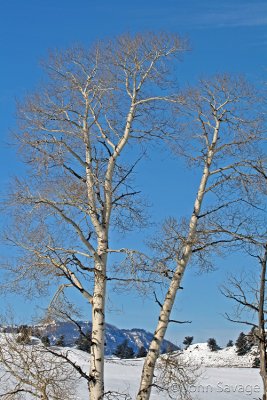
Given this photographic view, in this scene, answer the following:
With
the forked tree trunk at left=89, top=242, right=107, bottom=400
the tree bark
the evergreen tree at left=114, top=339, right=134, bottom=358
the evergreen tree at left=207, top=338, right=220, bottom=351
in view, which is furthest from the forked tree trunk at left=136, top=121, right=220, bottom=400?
the evergreen tree at left=207, top=338, right=220, bottom=351

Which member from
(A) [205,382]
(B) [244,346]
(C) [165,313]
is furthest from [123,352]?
(C) [165,313]

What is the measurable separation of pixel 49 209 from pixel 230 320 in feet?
17.7

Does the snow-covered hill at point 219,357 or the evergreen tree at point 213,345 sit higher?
the evergreen tree at point 213,345

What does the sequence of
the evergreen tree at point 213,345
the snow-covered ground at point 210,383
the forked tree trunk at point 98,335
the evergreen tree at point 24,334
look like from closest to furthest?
the forked tree trunk at point 98,335
the evergreen tree at point 24,334
the snow-covered ground at point 210,383
the evergreen tree at point 213,345

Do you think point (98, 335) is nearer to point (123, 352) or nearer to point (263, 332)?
point (263, 332)

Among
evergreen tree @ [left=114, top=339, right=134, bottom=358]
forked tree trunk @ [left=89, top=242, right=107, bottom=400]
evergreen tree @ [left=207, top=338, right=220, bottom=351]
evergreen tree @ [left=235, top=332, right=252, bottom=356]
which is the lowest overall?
forked tree trunk @ [left=89, top=242, right=107, bottom=400]

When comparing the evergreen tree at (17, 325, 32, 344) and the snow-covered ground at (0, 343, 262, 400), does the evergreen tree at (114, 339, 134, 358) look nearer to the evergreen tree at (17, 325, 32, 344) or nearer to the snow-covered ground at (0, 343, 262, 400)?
the snow-covered ground at (0, 343, 262, 400)

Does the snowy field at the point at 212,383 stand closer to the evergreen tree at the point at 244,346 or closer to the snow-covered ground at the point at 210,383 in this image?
the snow-covered ground at the point at 210,383

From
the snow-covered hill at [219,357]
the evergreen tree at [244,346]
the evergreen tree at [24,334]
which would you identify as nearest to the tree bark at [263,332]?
the evergreen tree at [244,346]

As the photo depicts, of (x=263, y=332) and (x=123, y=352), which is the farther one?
(x=123, y=352)

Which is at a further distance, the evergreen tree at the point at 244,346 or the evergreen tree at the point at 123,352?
the evergreen tree at the point at 123,352

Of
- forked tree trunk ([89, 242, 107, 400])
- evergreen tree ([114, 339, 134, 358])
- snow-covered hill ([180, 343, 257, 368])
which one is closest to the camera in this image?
forked tree trunk ([89, 242, 107, 400])

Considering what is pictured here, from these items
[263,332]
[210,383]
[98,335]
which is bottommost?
[98,335]

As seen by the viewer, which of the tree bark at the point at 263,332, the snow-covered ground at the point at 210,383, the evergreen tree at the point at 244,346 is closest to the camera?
the tree bark at the point at 263,332
